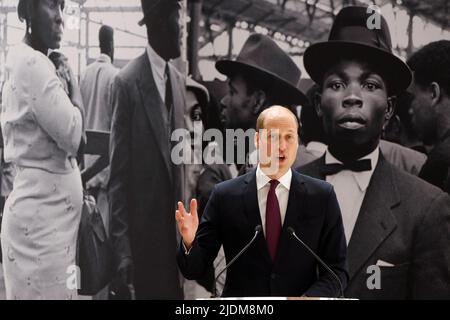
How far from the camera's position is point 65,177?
16.8 ft

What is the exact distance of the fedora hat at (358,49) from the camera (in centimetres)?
473

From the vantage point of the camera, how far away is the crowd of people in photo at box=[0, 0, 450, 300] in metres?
4.69

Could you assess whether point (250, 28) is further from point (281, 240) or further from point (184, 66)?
point (281, 240)

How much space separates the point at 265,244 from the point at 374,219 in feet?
9.13

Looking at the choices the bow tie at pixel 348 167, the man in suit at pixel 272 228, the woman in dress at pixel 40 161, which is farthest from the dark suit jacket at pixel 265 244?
the woman in dress at pixel 40 161

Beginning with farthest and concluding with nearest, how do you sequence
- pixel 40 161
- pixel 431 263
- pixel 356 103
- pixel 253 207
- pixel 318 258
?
pixel 40 161 < pixel 356 103 < pixel 431 263 < pixel 253 207 < pixel 318 258

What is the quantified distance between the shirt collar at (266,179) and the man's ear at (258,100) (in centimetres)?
276

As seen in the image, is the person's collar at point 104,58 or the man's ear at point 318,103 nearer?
the man's ear at point 318,103

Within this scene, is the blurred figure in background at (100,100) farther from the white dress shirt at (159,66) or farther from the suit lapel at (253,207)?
the suit lapel at (253,207)

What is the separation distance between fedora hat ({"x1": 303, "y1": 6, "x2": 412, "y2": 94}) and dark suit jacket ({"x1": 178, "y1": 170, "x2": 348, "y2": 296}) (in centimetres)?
278

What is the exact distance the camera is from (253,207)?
6.96 ft

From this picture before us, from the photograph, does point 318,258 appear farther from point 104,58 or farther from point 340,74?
point 104,58

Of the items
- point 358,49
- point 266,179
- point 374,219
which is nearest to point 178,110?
point 358,49
